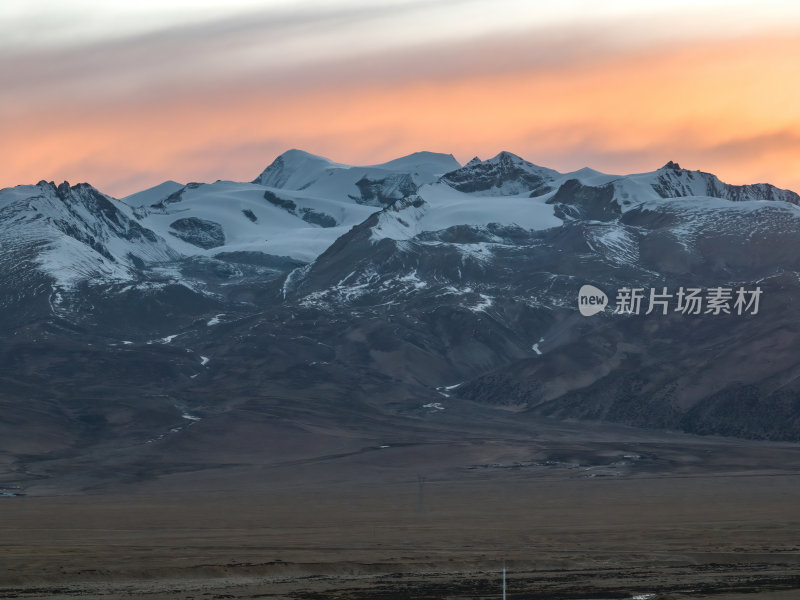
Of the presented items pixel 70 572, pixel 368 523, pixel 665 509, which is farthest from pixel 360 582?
pixel 665 509

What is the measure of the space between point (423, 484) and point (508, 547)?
241 feet

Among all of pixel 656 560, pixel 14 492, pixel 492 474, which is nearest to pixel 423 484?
pixel 492 474

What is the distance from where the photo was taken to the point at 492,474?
194750mm

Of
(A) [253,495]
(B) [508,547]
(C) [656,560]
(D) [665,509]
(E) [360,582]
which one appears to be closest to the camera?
A: (E) [360,582]

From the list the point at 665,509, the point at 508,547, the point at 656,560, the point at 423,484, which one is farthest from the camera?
the point at 423,484

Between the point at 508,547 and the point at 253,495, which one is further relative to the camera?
the point at 253,495

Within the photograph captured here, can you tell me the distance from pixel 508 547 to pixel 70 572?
1300 inches

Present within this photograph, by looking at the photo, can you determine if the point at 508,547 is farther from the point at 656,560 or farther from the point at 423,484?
the point at 423,484

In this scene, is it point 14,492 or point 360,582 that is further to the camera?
point 14,492

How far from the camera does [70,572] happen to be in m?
93.4

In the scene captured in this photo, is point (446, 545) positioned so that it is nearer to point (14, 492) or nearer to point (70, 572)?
point (70, 572)

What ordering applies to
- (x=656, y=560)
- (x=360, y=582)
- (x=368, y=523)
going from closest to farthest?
(x=360, y=582) → (x=656, y=560) → (x=368, y=523)

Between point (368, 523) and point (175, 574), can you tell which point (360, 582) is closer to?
point (175, 574)

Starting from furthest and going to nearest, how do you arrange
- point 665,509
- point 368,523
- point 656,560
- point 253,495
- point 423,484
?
point 423,484 < point 253,495 < point 665,509 < point 368,523 < point 656,560
